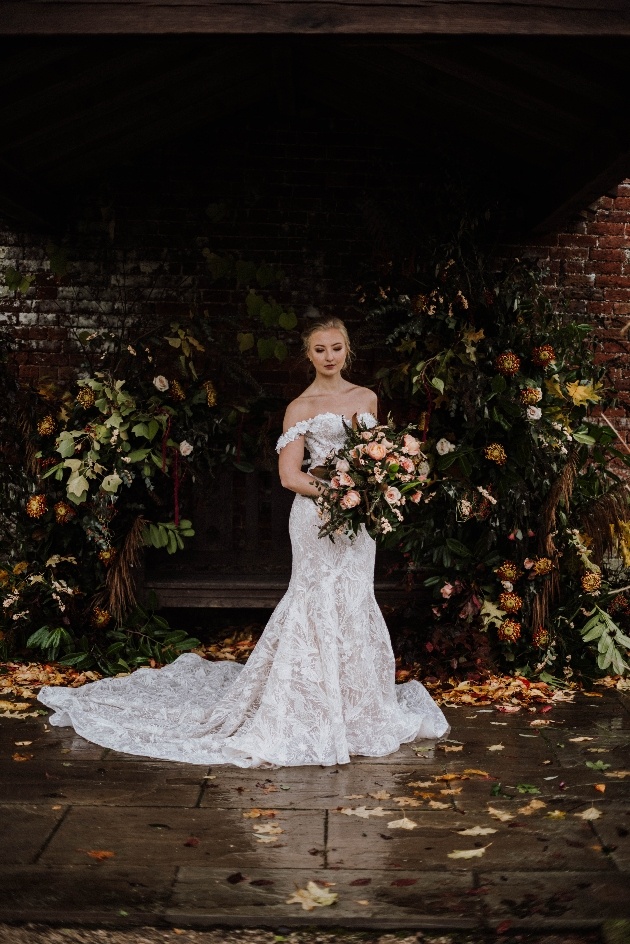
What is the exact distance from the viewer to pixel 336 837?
3.41 metres

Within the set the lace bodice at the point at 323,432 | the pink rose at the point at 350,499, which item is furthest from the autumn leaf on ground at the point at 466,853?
the lace bodice at the point at 323,432

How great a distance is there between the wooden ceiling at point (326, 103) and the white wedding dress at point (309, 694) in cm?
197

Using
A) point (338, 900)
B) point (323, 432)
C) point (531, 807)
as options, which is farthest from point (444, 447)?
point (338, 900)

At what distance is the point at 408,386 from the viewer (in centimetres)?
591

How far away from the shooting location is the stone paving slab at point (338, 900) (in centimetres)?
281

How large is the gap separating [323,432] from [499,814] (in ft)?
5.96

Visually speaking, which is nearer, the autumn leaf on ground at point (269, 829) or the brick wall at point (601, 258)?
the autumn leaf on ground at point (269, 829)

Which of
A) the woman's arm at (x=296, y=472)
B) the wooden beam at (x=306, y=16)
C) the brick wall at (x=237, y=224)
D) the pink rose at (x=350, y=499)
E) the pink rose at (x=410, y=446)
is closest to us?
the wooden beam at (x=306, y=16)

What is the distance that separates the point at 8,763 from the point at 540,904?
2.38 m

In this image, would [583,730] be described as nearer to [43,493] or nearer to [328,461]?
[328,461]

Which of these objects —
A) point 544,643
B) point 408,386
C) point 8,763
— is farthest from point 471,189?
point 8,763

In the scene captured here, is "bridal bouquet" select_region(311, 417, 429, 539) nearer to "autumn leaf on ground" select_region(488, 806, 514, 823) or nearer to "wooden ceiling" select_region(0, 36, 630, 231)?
"autumn leaf on ground" select_region(488, 806, 514, 823)

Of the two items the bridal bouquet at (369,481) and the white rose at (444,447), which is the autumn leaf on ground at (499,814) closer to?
the bridal bouquet at (369,481)

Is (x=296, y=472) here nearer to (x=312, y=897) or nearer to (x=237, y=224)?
(x=312, y=897)
